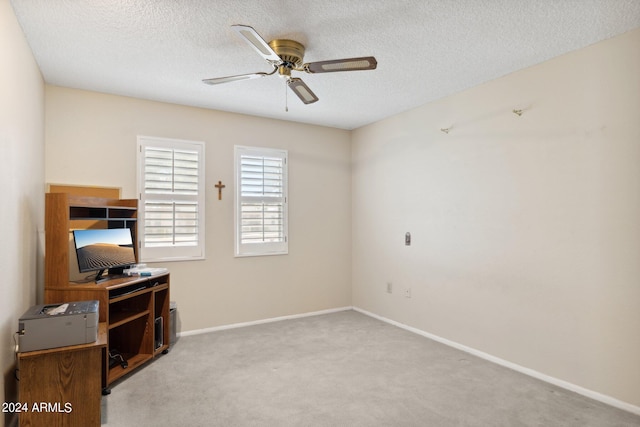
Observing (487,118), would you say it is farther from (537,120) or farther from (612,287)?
(612,287)

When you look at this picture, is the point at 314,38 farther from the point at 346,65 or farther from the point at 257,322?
the point at 257,322

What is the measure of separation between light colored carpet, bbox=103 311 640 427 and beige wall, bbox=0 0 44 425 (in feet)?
2.88

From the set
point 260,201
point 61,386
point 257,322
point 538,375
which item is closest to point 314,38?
point 260,201

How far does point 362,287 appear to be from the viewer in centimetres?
521

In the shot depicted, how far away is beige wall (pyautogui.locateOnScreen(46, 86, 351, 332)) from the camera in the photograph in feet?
12.1

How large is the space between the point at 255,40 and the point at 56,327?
2009 mm

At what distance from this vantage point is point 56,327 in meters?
2.16

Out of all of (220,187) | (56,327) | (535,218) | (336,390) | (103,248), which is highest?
(220,187)

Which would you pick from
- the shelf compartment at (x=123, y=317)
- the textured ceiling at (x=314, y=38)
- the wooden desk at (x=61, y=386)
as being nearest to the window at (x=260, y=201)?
the textured ceiling at (x=314, y=38)

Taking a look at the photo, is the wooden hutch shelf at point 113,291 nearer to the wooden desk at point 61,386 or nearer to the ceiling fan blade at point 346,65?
the wooden desk at point 61,386

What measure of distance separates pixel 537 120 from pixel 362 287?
3027 millimetres

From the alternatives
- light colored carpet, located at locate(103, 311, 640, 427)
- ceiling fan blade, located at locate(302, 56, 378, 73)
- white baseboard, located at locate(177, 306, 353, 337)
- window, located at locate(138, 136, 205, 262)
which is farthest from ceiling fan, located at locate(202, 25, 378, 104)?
white baseboard, located at locate(177, 306, 353, 337)

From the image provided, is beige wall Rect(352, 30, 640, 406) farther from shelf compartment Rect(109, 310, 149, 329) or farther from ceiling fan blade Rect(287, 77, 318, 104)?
shelf compartment Rect(109, 310, 149, 329)

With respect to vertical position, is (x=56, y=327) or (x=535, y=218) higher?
(x=535, y=218)
